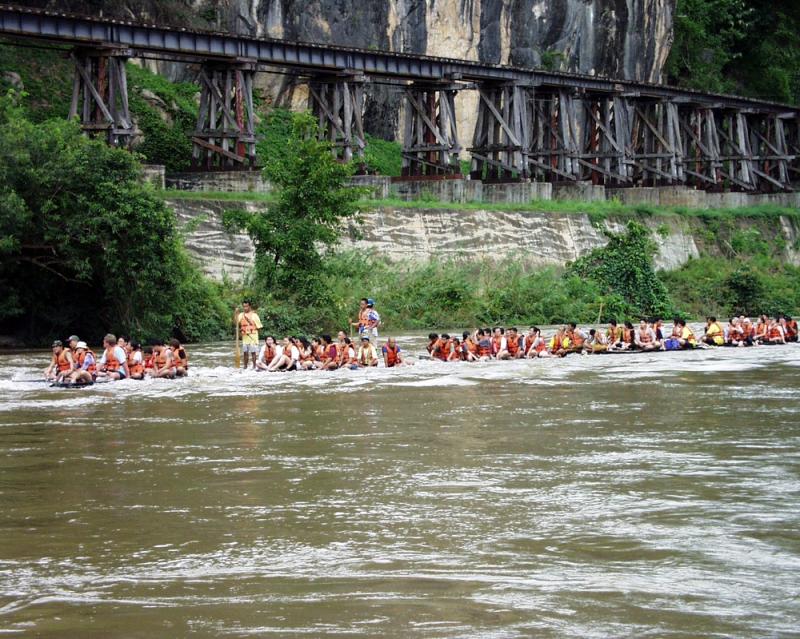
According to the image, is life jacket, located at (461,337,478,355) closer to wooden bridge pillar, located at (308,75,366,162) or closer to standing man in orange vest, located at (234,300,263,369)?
standing man in orange vest, located at (234,300,263,369)

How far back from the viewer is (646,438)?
1670 centimetres

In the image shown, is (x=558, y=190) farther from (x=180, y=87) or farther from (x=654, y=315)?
(x=180, y=87)

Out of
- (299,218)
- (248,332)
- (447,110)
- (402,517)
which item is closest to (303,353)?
(248,332)

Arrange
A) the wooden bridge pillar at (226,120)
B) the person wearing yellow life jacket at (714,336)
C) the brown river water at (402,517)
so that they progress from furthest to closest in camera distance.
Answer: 1. the wooden bridge pillar at (226,120)
2. the person wearing yellow life jacket at (714,336)
3. the brown river water at (402,517)

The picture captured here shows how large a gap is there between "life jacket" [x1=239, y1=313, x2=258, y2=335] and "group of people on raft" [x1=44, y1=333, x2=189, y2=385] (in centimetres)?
189

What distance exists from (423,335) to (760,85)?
50.4m

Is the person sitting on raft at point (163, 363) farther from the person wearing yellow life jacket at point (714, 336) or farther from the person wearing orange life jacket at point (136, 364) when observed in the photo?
the person wearing yellow life jacket at point (714, 336)

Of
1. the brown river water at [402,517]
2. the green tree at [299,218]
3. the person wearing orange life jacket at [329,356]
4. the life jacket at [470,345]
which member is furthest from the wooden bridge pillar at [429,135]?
the brown river water at [402,517]

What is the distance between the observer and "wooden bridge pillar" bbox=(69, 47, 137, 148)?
37.3 m

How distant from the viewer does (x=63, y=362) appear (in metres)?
23.4

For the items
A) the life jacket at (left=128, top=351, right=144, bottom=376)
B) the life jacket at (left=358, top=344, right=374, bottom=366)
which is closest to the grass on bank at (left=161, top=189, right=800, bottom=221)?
the life jacket at (left=358, top=344, right=374, bottom=366)

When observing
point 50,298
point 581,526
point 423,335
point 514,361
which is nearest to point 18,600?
point 581,526

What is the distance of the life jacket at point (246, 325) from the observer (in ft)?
87.0

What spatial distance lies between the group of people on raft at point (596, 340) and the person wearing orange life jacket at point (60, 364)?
26.0 ft
